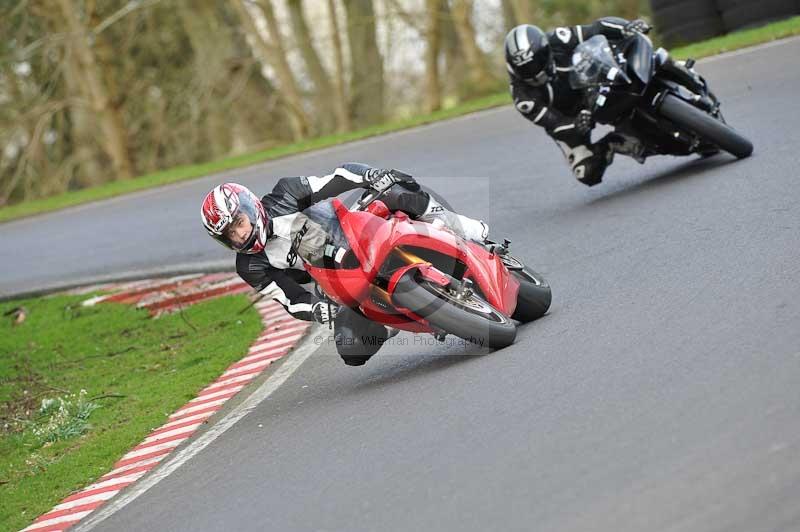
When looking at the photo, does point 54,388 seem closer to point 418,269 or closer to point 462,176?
point 418,269

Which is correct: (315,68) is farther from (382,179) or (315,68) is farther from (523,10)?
(382,179)

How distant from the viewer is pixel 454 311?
7.07 meters

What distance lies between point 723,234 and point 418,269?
2.44m

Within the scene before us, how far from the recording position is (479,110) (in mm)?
20031

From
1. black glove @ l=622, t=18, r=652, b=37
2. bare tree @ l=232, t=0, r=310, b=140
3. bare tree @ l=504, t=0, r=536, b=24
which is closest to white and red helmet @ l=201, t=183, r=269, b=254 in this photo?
black glove @ l=622, t=18, r=652, b=37

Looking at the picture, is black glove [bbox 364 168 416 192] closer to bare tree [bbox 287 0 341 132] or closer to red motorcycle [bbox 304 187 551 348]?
red motorcycle [bbox 304 187 551 348]

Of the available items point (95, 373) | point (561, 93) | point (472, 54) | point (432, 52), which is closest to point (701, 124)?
point (561, 93)

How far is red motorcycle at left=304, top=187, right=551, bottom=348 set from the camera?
7.07 meters

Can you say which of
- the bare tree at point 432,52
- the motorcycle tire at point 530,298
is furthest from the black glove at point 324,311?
the bare tree at point 432,52

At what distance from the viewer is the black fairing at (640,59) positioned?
10516mm

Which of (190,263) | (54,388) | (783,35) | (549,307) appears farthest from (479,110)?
(549,307)

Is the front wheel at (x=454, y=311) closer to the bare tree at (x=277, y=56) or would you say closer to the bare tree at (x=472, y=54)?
the bare tree at (x=472, y=54)

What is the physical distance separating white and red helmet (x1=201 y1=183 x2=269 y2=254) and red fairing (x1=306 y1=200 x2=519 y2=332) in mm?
354

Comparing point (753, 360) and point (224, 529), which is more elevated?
point (753, 360)
